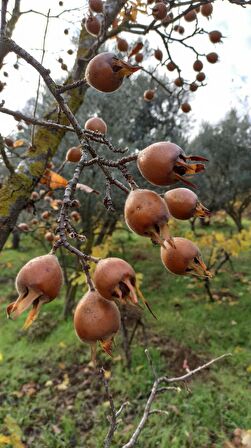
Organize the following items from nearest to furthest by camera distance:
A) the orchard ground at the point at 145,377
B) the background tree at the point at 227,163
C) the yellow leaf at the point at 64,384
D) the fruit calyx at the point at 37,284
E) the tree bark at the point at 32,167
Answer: the fruit calyx at the point at 37,284
the tree bark at the point at 32,167
the orchard ground at the point at 145,377
the yellow leaf at the point at 64,384
the background tree at the point at 227,163

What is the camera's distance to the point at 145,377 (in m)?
5.64

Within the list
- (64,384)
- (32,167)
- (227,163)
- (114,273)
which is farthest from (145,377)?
(227,163)

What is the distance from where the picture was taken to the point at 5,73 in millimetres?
3945

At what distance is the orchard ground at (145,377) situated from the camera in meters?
4.52

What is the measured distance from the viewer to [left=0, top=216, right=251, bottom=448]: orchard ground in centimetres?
452

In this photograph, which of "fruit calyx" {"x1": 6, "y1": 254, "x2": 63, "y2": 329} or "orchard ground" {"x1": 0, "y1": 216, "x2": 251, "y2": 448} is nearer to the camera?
"fruit calyx" {"x1": 6, "y1": 254, "x2": 63, "y2": 329}

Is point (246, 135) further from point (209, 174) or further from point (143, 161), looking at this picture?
point (143, 161)

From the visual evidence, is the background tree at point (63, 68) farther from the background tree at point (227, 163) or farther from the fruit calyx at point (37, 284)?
the background tree at point (227, 163)

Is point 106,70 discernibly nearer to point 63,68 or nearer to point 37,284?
point 37,284

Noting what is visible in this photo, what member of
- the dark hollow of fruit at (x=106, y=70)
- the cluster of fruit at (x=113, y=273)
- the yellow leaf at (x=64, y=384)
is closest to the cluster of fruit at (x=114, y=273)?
the cluster of fruit at (x=113, y=273)

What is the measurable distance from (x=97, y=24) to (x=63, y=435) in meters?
4.29

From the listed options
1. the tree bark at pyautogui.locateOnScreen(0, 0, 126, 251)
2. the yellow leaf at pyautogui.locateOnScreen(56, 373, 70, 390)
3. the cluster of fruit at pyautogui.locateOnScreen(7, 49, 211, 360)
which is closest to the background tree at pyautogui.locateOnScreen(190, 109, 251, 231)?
the yellow leaf at pyautogui.locateOnScreen(56, 373, 70, 390)

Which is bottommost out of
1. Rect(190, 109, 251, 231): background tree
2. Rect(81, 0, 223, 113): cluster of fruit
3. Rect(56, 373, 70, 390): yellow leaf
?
Rect(56, 373, 70, 390): yellow leaf

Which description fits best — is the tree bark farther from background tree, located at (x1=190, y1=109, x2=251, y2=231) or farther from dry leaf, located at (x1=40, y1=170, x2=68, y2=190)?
background tree, located at (x1=190, y1=109, x2=251, y2=231)
